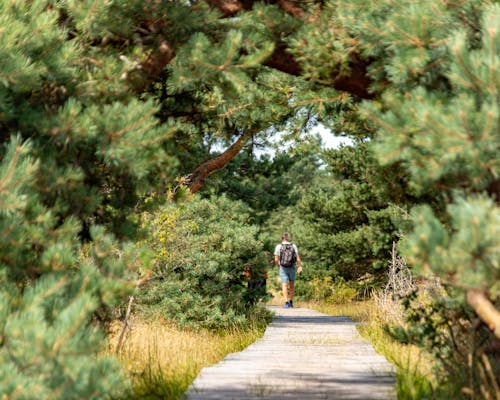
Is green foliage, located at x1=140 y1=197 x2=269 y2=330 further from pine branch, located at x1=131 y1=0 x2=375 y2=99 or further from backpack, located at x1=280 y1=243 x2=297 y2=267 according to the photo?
pine branch, located at x1=131 y1=0 x2=375 y2=99

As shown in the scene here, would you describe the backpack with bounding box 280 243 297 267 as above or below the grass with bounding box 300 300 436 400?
below

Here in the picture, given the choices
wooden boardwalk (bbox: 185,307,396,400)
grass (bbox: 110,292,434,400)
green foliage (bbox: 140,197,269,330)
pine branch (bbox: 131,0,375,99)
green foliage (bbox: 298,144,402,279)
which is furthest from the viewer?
green foliage (bbox: 298,144,402,279)

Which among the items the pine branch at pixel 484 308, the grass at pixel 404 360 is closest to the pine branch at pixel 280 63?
the pine branch at pixel 484 308

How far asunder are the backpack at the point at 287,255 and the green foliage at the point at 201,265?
343 cm

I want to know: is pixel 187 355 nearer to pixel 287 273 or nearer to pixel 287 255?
pixel 287 255

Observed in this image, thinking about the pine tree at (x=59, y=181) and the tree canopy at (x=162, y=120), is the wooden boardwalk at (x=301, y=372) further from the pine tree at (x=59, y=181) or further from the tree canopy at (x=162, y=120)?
the pine tree at (x=59, y=181)

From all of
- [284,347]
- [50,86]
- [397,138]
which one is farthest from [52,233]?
[284,347]

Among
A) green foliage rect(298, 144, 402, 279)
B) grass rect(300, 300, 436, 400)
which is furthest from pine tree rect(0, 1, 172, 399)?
green foliage rect(298, 144, 402, 279)

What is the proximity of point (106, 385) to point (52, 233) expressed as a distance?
1085 mm

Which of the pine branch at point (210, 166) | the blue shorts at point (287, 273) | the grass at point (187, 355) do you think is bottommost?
the blue shorts at point (287, 273)

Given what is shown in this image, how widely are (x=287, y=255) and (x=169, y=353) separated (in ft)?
27.8

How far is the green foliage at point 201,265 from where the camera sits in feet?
38.1

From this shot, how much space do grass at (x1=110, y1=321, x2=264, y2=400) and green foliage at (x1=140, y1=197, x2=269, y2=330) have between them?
0.93 ft

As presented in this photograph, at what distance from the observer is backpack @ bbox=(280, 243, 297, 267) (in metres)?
16.8
